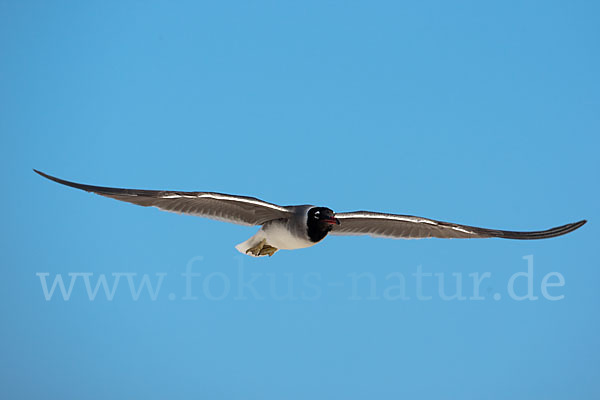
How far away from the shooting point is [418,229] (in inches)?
458

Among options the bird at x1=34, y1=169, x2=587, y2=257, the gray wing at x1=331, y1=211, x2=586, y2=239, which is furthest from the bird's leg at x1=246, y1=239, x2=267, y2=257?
the gray wing at x1=331, y1=211, x2=586, y2=239

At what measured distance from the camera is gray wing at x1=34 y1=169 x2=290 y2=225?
9.56 metres

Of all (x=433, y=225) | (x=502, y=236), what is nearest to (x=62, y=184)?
(x=433, y=225)

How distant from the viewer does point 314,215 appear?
33.4 feet

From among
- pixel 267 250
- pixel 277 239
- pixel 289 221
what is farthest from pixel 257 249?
pixel 289 221

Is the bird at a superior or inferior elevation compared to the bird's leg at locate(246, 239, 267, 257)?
superior

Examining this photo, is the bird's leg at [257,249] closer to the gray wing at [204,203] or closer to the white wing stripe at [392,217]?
the gray wing at [204,203]

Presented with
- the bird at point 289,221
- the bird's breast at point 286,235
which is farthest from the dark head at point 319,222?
the bird's breast at point 286,235

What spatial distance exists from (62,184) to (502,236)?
6.49m

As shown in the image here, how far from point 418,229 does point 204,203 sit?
11.3 ft

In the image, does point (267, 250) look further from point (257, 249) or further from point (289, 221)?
point (289, 221)

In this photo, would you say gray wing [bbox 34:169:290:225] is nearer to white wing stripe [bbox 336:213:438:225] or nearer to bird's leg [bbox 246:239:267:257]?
bird's leg [bbox 246:239:267:257]

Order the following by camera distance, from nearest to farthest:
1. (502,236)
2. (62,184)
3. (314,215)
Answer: (62,184)
(314,215)
(502,236)

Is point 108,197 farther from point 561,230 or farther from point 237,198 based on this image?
point 561,230
